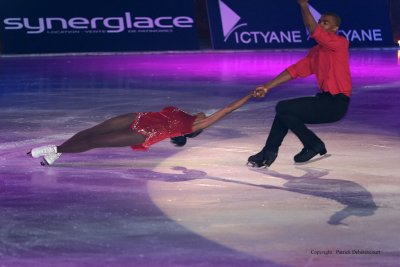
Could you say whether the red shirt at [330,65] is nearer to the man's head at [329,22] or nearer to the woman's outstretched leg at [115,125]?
the man's head at [329,22]

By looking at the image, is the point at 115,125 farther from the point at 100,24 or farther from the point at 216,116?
the point at 100,24

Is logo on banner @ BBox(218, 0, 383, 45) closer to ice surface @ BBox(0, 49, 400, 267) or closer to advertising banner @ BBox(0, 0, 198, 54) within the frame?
advertising banner @ BBox(0, 0, 198, 54)

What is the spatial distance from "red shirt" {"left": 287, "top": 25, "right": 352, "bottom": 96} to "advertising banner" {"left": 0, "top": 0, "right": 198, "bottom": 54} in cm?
1292

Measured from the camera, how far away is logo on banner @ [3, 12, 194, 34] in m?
20.9

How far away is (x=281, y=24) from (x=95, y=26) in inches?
174

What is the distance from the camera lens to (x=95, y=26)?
21.1 m

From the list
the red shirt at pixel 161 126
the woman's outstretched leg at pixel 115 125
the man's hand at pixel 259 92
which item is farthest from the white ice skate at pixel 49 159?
the man's hand at pixel 259 92

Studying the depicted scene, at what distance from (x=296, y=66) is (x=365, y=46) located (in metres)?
13.5

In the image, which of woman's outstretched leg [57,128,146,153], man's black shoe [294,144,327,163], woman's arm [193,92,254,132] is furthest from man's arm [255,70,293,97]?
woman's outstretched leg [57,128,146,153]

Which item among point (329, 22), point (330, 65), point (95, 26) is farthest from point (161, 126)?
point (95, 26)

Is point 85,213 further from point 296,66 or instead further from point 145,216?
point 296,66

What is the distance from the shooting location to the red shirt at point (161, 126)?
27.1ft

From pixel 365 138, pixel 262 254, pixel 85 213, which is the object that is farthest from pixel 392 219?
pixel 365 138

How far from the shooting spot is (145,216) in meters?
6.88
